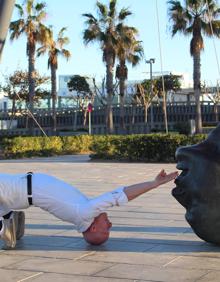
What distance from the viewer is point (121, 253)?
597cm

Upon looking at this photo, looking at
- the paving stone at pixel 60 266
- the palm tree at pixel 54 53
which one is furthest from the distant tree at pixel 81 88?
the paving stone at pixel 60 266

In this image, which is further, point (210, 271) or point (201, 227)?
point (201, 227)

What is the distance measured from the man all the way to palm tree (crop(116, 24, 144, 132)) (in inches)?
1259

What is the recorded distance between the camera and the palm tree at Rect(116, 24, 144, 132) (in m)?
37.9

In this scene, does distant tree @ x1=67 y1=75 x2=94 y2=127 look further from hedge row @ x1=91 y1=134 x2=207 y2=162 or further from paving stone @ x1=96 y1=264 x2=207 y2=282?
paving stone @ x1=96 y1=264 x2=207 y2=282

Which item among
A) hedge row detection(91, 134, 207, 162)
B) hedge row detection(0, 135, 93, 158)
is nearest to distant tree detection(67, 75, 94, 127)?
hedge row detection(0, 135, 93, 158)

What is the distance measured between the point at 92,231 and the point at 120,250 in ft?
1.27

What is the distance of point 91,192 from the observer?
11500 millimetres

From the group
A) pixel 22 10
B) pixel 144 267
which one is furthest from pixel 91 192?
pixel 22 10

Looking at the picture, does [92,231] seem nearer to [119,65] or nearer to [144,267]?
[144,267]

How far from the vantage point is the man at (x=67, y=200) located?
20.5 ft

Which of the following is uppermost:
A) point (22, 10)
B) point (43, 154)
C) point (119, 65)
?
point (22, 10)

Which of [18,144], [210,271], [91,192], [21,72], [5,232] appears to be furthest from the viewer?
[21,72]

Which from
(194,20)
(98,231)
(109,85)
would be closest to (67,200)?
(98,231)
